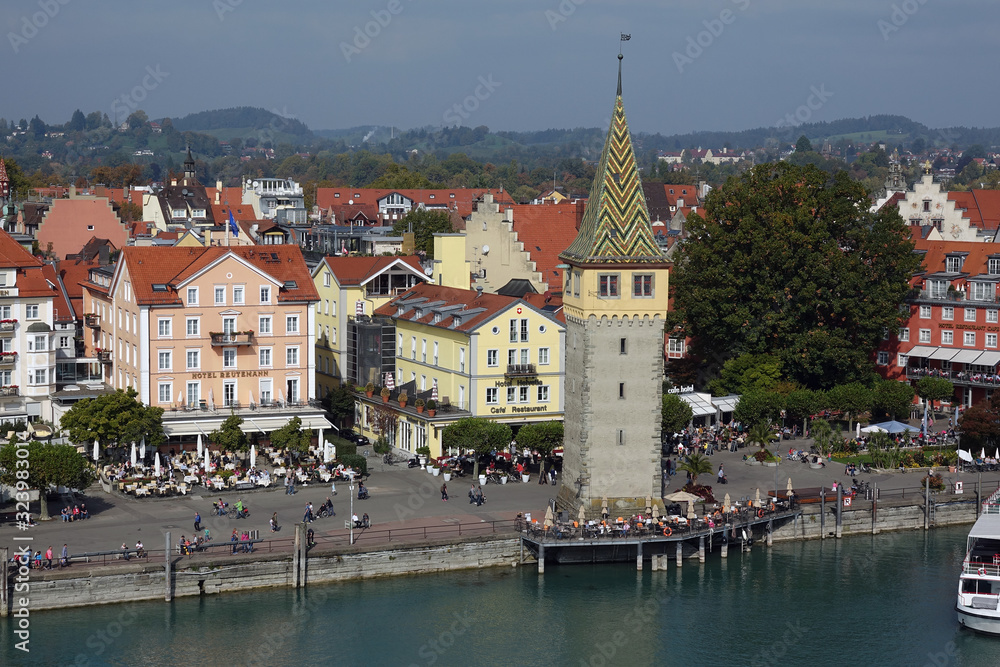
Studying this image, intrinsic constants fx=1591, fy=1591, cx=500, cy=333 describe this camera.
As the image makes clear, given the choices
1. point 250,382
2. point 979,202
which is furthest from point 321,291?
point 979,202

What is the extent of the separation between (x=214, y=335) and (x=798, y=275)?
3637 centimetres

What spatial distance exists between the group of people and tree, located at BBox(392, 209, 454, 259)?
8017 cm

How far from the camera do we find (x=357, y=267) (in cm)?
9769

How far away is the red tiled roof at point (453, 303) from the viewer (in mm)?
85062

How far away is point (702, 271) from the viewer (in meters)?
101

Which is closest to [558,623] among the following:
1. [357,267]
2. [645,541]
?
[645,541]

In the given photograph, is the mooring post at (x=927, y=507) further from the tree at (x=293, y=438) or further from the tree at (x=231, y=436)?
the tree at (x=231, y=436)

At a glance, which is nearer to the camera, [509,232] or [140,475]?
[140,475]

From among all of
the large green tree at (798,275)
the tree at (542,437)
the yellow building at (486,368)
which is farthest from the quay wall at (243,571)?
the large green tree at (798,275)

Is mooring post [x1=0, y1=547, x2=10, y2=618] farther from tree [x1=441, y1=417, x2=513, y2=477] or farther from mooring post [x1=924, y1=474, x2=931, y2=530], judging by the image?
mooring post [x1=924, y1=474, x2=931, y2=530]

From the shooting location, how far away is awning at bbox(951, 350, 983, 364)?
10306cm

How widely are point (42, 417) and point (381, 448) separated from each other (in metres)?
18.9

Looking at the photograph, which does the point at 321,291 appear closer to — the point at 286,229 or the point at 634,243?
the point at 634,243

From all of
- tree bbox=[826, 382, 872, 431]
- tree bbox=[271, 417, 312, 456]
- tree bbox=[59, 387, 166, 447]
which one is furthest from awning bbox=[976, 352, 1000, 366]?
tree bbox=[59, 387, 166, 447]
